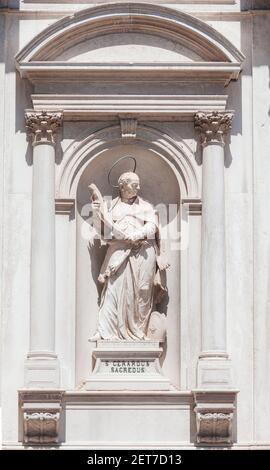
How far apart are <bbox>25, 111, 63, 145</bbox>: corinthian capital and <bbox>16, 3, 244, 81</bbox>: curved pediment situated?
473 mm

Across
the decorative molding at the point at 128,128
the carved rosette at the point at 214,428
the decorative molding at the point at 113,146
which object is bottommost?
the carved rosette at the point at 214,428

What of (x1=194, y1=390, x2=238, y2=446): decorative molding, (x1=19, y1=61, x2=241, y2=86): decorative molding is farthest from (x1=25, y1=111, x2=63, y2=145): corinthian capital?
(x1=194, y1=390, x2=238, y2=446): decorative molding

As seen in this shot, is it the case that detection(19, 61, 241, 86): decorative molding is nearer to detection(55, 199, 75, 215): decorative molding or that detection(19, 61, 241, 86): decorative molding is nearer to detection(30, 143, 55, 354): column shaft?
detection(30, 143, 55, 354): column shaft

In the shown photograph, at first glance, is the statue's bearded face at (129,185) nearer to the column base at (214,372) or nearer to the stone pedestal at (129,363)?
the stone pedestal at (129,363)

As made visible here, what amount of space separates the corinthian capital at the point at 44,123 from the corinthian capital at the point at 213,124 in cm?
169

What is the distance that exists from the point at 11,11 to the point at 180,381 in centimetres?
494

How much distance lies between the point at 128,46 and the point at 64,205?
2103mm

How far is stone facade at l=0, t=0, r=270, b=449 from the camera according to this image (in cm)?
2511

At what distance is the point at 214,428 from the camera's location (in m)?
25.0

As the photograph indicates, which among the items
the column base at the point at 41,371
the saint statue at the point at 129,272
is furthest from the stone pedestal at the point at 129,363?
the column base at the point at 41,371

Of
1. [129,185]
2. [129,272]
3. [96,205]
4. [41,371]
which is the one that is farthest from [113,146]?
[41,371]

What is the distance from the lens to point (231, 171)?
2583 cm

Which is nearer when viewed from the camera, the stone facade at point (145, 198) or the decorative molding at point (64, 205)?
the stone facade at point (145, 198)

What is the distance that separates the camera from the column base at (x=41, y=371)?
2498 cm
